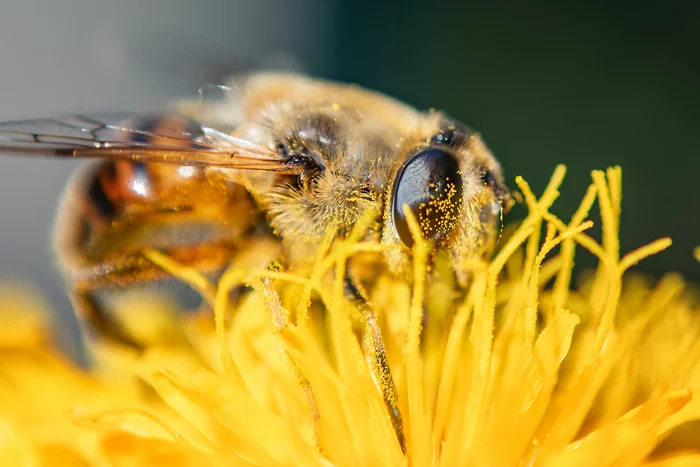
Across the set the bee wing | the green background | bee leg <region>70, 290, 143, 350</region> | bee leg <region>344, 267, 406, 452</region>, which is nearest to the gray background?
the green background

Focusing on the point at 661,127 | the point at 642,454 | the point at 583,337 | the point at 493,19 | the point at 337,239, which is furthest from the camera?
the point at 493,19

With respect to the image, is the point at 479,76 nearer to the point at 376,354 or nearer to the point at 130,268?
the point at 130,268

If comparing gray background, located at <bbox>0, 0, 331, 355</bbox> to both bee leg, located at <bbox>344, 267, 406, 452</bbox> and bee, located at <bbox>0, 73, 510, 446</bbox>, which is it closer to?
bee, located at <bbox>0, 73, 510, 446</bbox>

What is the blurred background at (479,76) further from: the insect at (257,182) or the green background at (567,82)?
the insect at (257,182)

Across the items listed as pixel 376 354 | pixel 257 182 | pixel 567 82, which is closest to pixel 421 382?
pixel 376 354

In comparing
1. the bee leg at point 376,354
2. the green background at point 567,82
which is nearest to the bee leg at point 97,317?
the bee leg at point 376,354

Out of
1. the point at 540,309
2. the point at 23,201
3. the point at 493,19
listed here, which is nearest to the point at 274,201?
the point at 540,309

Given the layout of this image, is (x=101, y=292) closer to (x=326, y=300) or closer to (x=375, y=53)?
(x=326, y=300)
